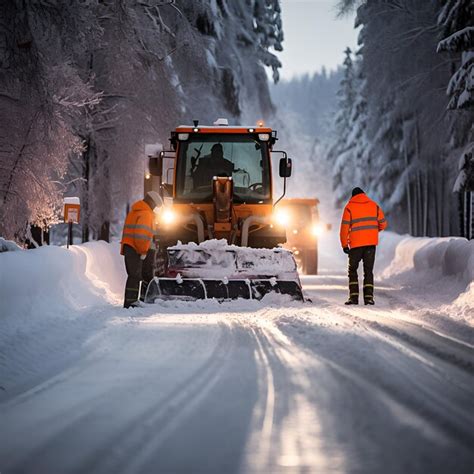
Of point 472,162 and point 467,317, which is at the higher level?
point 472,162

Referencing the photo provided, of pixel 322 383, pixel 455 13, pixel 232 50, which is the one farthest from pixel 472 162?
pixel 322 383

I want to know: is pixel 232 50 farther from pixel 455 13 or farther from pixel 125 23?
pixel 125 23

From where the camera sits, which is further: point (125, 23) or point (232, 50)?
point (232, 50)

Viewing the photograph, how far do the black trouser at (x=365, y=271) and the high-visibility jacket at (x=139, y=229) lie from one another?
3448mm

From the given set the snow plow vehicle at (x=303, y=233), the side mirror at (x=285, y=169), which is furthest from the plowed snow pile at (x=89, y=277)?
the snow plow vehicle at (x=303, y=233)

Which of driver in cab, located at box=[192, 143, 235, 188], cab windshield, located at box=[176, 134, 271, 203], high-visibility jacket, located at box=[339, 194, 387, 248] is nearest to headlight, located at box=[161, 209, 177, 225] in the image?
cab windshield, located at box=[176, 134, 271, 203]

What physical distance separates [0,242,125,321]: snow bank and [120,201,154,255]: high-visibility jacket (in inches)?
39.5

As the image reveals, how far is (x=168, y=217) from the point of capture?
1228cm

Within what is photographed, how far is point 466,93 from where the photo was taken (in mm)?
18641

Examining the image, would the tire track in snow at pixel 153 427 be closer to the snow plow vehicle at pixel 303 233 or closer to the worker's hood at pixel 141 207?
the worker's hood at pixel 141 207

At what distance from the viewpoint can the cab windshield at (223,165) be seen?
40.3 feet

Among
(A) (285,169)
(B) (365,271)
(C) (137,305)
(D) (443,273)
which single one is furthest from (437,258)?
(C) (137,305)

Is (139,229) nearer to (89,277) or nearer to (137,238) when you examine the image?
(137,238)

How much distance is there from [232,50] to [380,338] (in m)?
17.3
